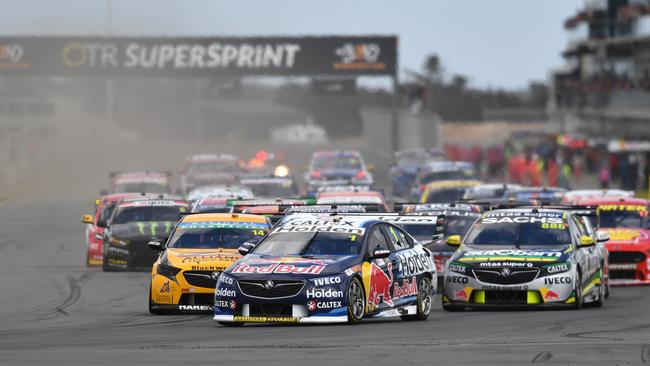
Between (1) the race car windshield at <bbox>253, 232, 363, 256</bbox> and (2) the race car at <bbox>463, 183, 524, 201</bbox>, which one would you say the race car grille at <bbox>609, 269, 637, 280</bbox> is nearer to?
(2) the race car at <bbox>463, 183, 524, 201</bbox>

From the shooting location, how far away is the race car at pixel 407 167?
5212 centimetres

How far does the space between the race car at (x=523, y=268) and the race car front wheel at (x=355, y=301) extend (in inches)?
Result: 119

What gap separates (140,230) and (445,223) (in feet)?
17.6

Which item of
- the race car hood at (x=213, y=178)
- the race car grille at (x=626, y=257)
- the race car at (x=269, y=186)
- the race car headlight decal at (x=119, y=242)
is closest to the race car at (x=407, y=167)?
the race car hood at (x=213, y=178)

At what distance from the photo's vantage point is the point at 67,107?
95125mm

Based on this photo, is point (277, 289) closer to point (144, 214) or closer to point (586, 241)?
point (586, 241)

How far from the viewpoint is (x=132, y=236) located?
26.6 meters

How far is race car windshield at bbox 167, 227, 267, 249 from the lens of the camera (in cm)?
2000

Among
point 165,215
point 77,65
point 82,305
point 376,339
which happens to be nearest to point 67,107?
point 77,65

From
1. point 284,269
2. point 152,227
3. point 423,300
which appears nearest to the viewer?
point 284,269

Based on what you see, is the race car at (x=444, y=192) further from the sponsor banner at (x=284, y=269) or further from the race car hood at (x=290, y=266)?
the sponsor banner at (x=284, y=269)

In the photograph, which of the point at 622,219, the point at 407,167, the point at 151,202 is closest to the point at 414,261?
the point at 622,219

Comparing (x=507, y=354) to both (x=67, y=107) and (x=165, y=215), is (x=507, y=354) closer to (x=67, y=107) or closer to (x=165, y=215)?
(x=165, y=215)

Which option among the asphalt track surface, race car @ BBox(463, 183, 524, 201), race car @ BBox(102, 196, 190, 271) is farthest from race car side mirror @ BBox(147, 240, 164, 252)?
race car @ BBox(463, 183, 524, 201)
